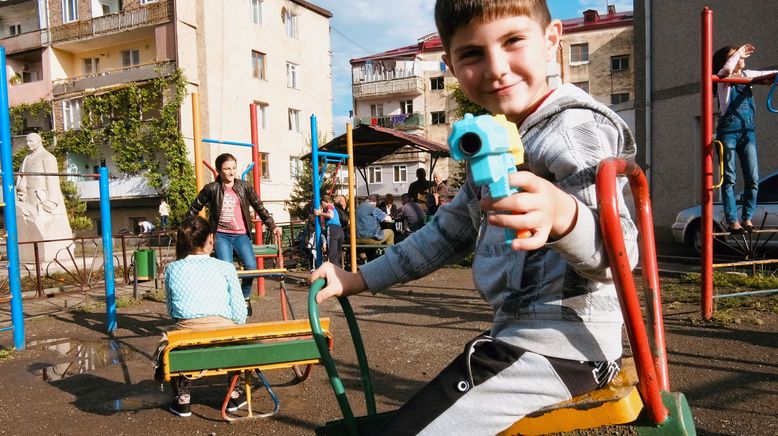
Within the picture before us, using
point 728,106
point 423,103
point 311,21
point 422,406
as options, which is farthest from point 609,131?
point 423,103

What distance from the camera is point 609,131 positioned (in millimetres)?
1260

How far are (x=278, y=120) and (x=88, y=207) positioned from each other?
11.8 m

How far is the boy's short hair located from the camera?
1259mm

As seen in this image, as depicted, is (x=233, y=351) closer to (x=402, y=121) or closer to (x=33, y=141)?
(x=33, y=141)

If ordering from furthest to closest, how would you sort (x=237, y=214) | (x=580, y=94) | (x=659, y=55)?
(x=659, y=55) → (x=237, y=214) → (x=580, y=94)

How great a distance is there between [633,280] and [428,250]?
27.5 inches

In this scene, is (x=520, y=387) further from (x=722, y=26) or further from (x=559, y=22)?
(x=722, y=26)

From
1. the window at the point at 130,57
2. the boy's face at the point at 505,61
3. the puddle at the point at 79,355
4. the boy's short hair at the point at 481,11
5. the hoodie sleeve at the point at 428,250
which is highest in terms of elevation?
the window at the point at 130,57

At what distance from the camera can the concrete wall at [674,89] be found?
12602mm

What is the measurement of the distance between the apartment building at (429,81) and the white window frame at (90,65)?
16.6 metres

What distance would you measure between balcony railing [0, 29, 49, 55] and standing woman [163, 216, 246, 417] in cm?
3325

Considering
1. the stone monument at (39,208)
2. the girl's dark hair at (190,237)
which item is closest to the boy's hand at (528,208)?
the girl's dark hair at (190,237)

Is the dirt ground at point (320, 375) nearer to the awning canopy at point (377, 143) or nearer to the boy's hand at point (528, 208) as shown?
the boy's hand at point (528, 208)

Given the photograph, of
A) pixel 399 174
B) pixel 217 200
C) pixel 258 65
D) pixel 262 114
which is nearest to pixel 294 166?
pixel 262 114
